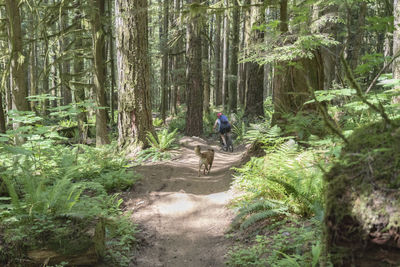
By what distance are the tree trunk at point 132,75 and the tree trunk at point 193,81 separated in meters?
3.88

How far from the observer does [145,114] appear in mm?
9711

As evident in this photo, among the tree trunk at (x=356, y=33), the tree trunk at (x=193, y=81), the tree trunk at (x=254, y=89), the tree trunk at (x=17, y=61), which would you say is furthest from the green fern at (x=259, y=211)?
the tree trunk at (x=254, y=89)

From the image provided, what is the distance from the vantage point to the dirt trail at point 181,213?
15.5 ft

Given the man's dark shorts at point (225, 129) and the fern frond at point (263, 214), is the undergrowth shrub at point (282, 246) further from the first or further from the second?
the man's dark shorts at point (225, 129)

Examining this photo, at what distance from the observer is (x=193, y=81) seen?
13578 mm

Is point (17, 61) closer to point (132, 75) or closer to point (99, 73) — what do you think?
Result: point (99, 73)

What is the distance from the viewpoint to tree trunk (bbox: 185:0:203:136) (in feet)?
43.4

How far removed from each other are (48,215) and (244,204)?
3.32 meters

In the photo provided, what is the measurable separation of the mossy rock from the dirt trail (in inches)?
111

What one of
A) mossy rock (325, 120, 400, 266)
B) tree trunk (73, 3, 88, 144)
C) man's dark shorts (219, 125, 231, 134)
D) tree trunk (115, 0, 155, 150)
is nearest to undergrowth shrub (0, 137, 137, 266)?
mossy rock (325, 120, 400, 266)

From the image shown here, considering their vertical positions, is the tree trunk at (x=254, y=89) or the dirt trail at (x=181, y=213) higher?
the tree trunk at (x=254, y=89)

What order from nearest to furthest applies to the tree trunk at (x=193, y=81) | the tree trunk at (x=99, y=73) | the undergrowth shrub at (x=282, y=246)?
the undergrowth shrub at (x=282, y=246)
the tree trunk at (x=99, y=73)
the tree trunk at (x=193, y=81)

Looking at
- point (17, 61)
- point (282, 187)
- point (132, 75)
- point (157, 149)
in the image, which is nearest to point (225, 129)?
point (157, 149)

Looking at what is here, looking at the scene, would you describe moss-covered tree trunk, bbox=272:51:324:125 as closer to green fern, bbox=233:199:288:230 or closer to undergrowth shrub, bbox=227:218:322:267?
green fern, bbox=233:199:288:230
